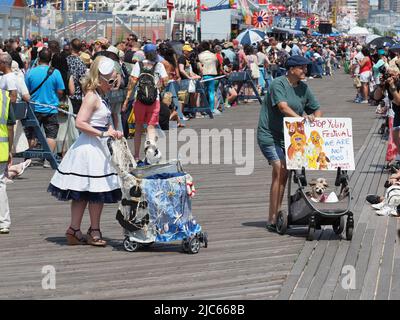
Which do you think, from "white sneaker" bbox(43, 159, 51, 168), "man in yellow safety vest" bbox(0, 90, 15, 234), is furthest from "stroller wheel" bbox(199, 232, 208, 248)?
"white sneaker" bbox(43, 159, 51, 168)

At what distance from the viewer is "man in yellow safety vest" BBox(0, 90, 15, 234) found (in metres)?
9.98

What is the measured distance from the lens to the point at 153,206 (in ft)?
29.3

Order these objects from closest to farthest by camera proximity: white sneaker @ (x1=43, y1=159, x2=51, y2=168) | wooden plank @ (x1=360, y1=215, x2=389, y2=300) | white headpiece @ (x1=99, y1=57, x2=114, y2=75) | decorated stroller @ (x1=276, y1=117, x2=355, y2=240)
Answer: wooden plank @ (x1=360, y1=215, x2=389, y2=300) → white headpiece @ (x1=99, y1=57, x2=114, y2=75) → decorated stroller @ (x1=276, y1=117, x2=355, y2=240) → white sneaker @ (x1=43, y1=159, x2=51, y2=168)

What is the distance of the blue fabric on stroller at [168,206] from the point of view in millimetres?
8945

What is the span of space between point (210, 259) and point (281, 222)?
136 centimetres

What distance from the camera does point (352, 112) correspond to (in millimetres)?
26172

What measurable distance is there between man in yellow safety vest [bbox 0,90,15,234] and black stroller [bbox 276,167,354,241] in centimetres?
258

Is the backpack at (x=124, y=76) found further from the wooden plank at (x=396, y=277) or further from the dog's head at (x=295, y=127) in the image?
the wooden plank at (x=396, y=277)

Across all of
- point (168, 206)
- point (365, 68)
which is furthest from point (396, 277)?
point (365, 68)

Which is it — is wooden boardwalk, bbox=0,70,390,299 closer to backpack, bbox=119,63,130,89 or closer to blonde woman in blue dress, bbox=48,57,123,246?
blonde woman in blue dress, bbox=48,57,123,246

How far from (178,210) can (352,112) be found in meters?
17.7

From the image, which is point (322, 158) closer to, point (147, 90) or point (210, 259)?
point (210, 259)

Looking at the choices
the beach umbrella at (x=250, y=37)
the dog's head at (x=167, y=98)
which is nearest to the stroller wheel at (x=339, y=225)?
the dog's head at (x=167, y=98)
